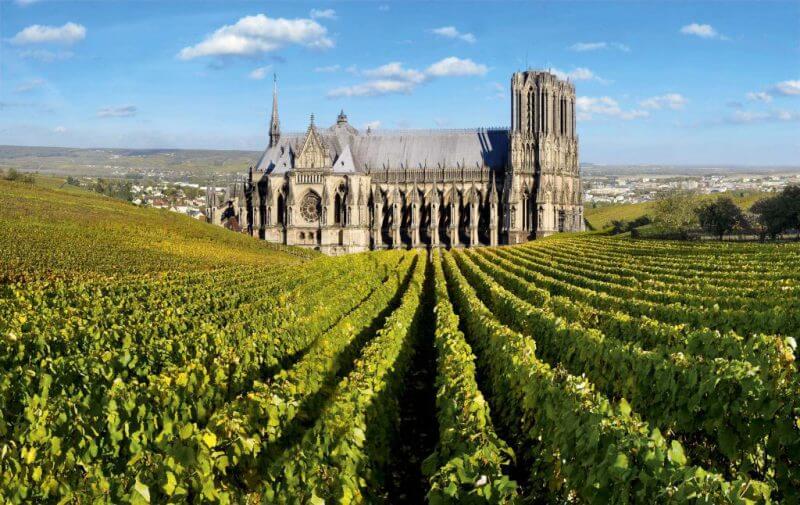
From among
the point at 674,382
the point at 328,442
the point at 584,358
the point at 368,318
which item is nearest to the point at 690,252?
the point at 368,318

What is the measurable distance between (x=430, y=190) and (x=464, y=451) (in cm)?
8181

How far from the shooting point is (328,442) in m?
8.72

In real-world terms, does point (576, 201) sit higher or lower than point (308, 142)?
lower

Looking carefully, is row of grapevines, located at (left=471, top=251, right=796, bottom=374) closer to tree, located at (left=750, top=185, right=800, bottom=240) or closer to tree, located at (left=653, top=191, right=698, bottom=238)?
tree, located at (left=750, top=185, right=800, bottom=240)

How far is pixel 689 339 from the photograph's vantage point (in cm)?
1353

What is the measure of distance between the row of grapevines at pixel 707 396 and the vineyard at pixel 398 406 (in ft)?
0.10

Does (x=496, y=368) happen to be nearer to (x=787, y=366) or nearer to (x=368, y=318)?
(x=787, y=366)

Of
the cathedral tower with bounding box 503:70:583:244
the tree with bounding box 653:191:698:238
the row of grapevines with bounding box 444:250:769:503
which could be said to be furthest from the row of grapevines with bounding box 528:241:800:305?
the tree with bounding box 653:191:698:238

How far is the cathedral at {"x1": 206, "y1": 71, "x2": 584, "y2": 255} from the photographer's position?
85000 mm

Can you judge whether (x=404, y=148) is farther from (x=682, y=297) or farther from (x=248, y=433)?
(x=248, y=433)

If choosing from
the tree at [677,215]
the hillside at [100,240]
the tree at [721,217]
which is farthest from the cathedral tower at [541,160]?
the hillside at [100,240]

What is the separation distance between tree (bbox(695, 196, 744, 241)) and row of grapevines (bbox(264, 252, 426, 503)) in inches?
3376

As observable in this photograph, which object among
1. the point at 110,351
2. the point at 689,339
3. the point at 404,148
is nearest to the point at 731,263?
the point at 689,339

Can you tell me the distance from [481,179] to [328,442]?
8150 cm
